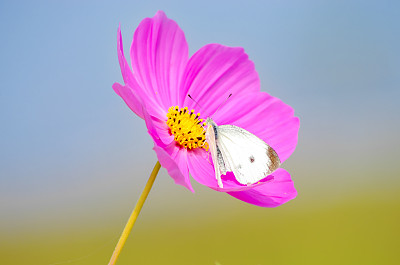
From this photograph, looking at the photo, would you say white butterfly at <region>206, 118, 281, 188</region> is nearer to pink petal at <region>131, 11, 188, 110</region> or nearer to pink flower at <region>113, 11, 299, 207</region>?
pink flower at <region>113, 11, 299, 207</region>

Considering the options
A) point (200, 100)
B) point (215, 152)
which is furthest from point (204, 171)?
point (200, 100)

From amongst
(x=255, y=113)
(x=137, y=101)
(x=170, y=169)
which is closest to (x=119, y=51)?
(x=137, y=101)

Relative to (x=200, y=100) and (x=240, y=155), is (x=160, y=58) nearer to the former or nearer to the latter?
(x=200, y=100)

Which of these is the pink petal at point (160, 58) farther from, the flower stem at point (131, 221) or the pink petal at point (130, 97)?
the flower stem at point (131, 221)

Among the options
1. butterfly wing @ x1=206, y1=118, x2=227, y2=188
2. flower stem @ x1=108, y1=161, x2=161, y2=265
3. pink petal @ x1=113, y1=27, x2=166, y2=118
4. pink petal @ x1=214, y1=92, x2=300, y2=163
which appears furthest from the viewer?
pink petal @ x1=214, y1=92, x2=300, y2=163

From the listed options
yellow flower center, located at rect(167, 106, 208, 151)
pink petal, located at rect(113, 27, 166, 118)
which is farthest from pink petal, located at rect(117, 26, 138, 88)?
yellow flower center, located at rect(167, 106, 208, 151)

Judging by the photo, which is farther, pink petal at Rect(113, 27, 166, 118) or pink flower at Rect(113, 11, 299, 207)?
pink flower at Rect(113, 11, 299, 207)
